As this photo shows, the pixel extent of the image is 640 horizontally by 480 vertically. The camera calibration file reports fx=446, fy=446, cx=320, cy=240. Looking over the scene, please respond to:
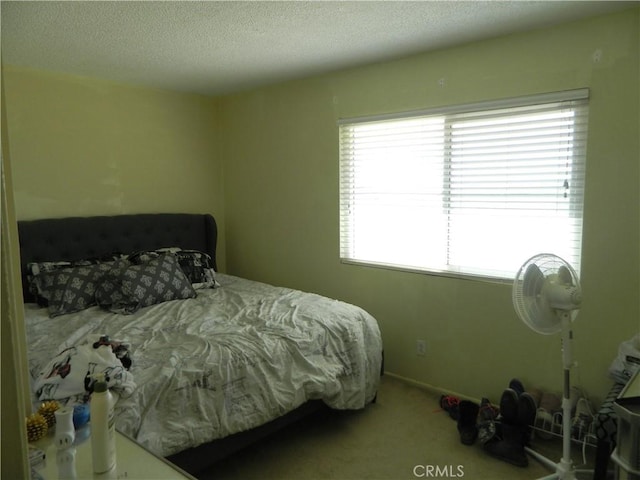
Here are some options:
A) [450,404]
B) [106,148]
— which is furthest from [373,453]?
[106,148]

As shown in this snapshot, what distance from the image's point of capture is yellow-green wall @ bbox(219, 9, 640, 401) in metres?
2.37

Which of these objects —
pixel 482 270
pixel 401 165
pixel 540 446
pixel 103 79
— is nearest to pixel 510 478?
pixel 540 446

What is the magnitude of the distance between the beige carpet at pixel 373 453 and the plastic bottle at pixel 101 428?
4.01 ft

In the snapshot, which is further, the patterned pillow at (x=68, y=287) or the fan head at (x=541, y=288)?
the patterned pillow at (x=68, y=287)

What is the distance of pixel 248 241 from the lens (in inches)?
172

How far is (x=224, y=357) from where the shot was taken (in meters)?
2.13

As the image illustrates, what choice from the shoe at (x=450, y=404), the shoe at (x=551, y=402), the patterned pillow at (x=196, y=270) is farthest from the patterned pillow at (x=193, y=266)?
the shoe at (x=551, y=402)

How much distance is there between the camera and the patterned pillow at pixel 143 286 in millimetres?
2893

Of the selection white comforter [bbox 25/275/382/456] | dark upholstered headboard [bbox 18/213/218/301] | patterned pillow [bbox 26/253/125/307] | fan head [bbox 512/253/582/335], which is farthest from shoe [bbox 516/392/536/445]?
dark upholstered headboard [bbox 18/213/218/301]

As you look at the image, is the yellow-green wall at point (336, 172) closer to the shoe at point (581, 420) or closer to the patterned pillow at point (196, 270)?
the shoe at point (581, 420)

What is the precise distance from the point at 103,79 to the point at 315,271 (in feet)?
7.60

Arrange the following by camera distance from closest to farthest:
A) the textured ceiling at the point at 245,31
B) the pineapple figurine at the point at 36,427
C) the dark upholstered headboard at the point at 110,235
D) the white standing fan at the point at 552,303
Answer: the pineapple figurine at the point at 36,427
the white standing fan at the point at 552,303
the textured ceiling at the point at 245,31
the dark upholstered headboard at the point at 110,235

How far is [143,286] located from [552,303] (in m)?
2.43

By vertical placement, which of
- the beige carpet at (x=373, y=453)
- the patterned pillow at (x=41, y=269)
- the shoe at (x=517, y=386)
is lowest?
the beige carpet at (x=373, y=453)
